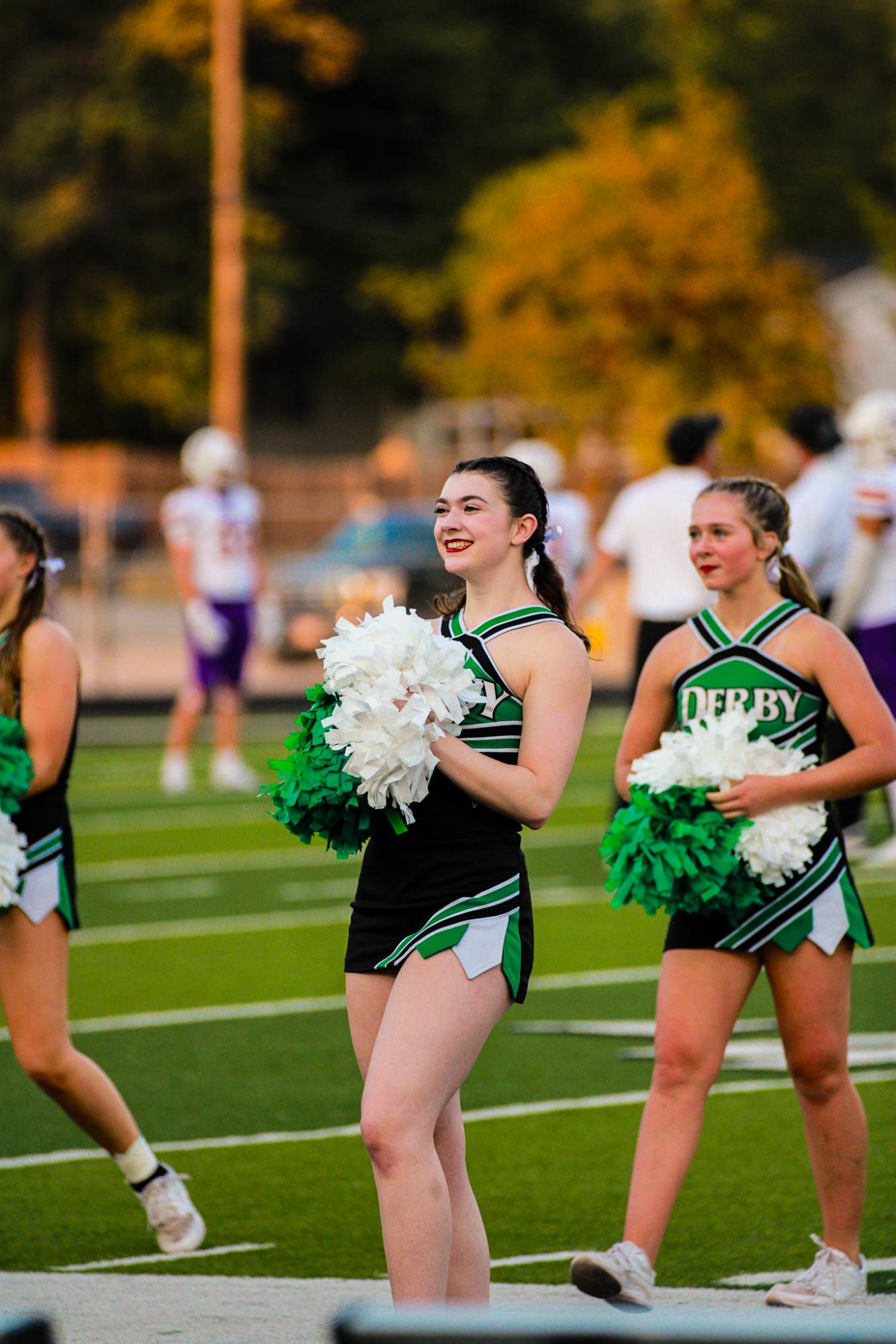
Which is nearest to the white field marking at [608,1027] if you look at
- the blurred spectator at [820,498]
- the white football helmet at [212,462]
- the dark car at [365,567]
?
the blurred spectator at [820,498]

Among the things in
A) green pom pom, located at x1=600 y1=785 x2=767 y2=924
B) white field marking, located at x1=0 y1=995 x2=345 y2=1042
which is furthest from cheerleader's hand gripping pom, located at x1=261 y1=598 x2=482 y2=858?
white field marking, located at x1=0 y1=995 x2=345 y2=1042

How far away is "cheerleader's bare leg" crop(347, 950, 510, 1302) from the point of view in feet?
12.3

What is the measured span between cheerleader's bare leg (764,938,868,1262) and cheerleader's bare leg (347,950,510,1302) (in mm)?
923

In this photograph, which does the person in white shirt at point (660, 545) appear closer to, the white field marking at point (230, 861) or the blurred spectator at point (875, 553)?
the blurred spectator at point (875, 553)

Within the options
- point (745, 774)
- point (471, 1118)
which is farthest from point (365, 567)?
point (745, 774)

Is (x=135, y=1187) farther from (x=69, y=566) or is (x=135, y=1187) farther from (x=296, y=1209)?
(x=69, y=566)

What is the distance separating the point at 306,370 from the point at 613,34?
12.0m

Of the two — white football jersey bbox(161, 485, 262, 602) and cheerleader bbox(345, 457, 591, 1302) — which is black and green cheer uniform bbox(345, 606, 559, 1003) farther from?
white football jersey bbox(161, 485, 262, 602)

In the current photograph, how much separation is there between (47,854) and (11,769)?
1.05 feet

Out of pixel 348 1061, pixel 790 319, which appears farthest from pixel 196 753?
pixel 790 319

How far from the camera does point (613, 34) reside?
51875 millimetres

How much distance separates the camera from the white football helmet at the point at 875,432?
30.3ft

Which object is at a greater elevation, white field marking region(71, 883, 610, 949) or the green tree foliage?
the green tree foliage

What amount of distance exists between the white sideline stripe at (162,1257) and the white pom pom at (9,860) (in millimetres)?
922
